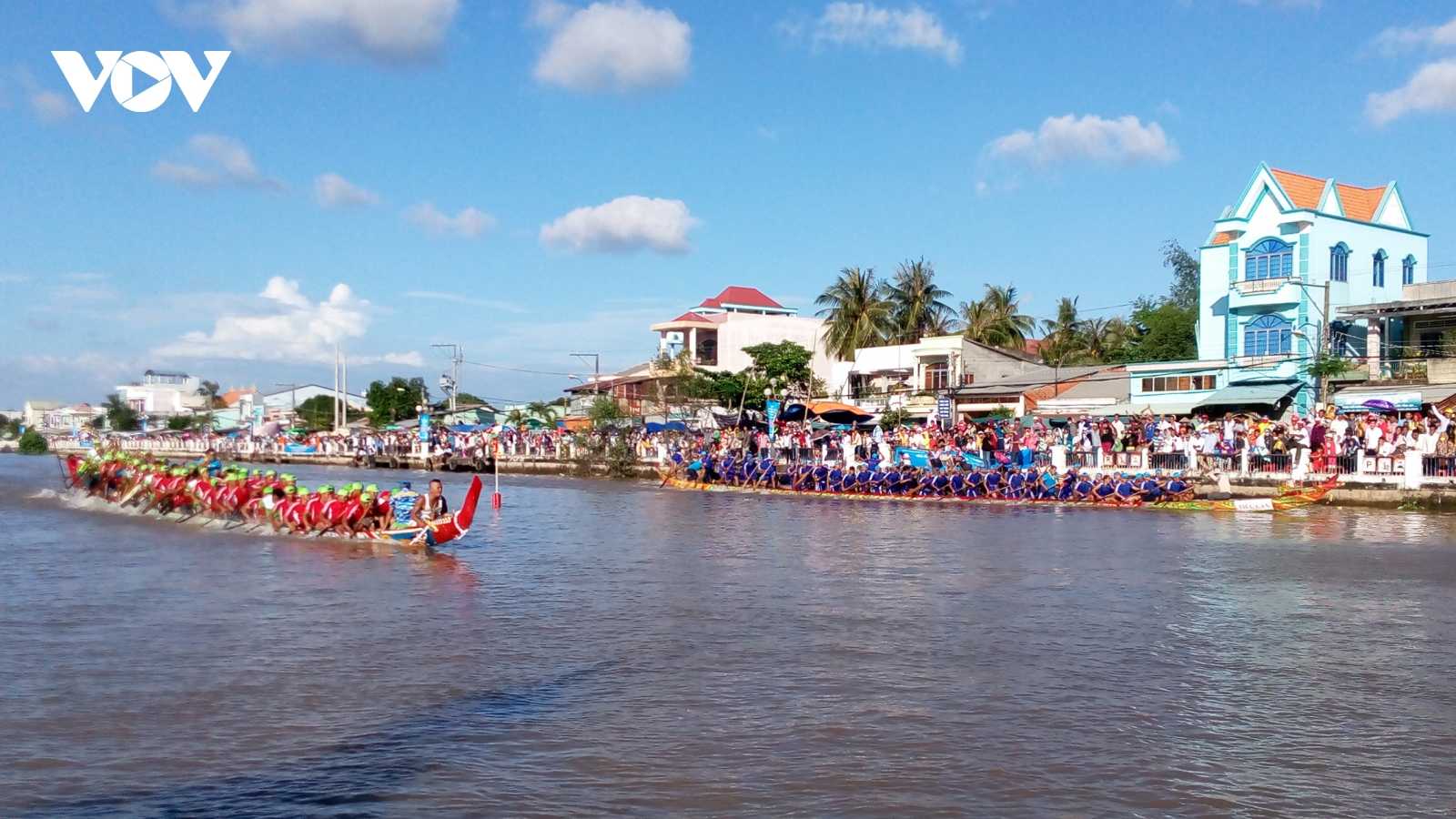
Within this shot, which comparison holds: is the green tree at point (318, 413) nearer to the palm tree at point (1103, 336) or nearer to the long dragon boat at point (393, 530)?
the palm tree at point (1103, 336)

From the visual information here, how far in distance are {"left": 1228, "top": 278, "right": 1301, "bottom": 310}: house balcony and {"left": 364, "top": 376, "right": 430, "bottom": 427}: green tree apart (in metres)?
57.4

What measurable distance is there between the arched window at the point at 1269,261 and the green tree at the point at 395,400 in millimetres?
57800

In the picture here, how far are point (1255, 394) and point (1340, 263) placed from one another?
5405 mm

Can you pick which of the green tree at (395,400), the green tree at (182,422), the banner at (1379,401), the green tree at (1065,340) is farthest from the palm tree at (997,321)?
the green tree at (182,422)

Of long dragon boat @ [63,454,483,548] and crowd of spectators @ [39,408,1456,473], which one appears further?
crowd of spectators @ [39,408,1456,473]

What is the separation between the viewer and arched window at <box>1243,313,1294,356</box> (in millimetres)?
36344

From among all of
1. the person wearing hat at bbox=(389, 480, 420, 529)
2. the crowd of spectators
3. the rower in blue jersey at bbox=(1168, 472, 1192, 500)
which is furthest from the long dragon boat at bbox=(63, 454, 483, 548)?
the rower in blue jersey at bbox=(1168, 472, 1192, 500)

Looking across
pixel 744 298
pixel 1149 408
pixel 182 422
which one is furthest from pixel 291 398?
pixel 1149 408

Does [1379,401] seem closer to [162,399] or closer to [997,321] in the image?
[997,321]

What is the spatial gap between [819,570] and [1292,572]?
687 centimetres

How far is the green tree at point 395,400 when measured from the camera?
81188 mm

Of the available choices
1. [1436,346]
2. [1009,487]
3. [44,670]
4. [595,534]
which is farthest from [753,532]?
[1436,346]

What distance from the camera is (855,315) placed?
A: 186ft

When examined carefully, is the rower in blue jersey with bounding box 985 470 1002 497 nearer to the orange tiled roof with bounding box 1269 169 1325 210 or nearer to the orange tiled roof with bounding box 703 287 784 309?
the orange tiled roof with bounding box 1269 169 1325 210
